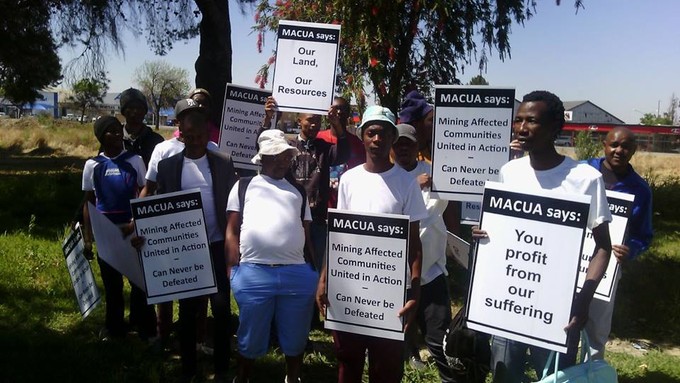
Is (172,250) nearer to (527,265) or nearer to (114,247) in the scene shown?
(114,247)

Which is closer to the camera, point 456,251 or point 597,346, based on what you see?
point 597,346

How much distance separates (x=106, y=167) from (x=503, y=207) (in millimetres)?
3143

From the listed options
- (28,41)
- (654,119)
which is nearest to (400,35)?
(28,41)

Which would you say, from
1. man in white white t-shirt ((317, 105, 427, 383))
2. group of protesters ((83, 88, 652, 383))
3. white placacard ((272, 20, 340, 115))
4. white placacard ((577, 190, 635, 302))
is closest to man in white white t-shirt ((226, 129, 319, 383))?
group of protesters ((83, 88, 652, 383))

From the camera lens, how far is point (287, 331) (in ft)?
12.8

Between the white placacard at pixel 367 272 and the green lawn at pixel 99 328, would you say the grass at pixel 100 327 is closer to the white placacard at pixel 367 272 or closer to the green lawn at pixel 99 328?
the green lawn at pixel 99 328

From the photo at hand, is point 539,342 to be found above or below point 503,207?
below

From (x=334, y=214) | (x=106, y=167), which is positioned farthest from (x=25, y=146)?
(x=334, y=214)

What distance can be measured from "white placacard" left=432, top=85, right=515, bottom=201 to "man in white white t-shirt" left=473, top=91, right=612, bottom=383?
86 centimetres

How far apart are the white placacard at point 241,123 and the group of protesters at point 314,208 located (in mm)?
544

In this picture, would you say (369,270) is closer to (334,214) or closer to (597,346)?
(334,214)

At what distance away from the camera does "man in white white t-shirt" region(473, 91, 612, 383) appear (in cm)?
293

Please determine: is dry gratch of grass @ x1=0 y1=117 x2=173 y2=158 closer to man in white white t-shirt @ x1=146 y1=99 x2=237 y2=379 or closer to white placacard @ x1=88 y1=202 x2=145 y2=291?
white placacard @ x1=88 y1=202 x2=145 y2=291

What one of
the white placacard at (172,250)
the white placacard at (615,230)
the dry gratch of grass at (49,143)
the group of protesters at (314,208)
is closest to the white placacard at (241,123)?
the group of protesters at (314,208)
